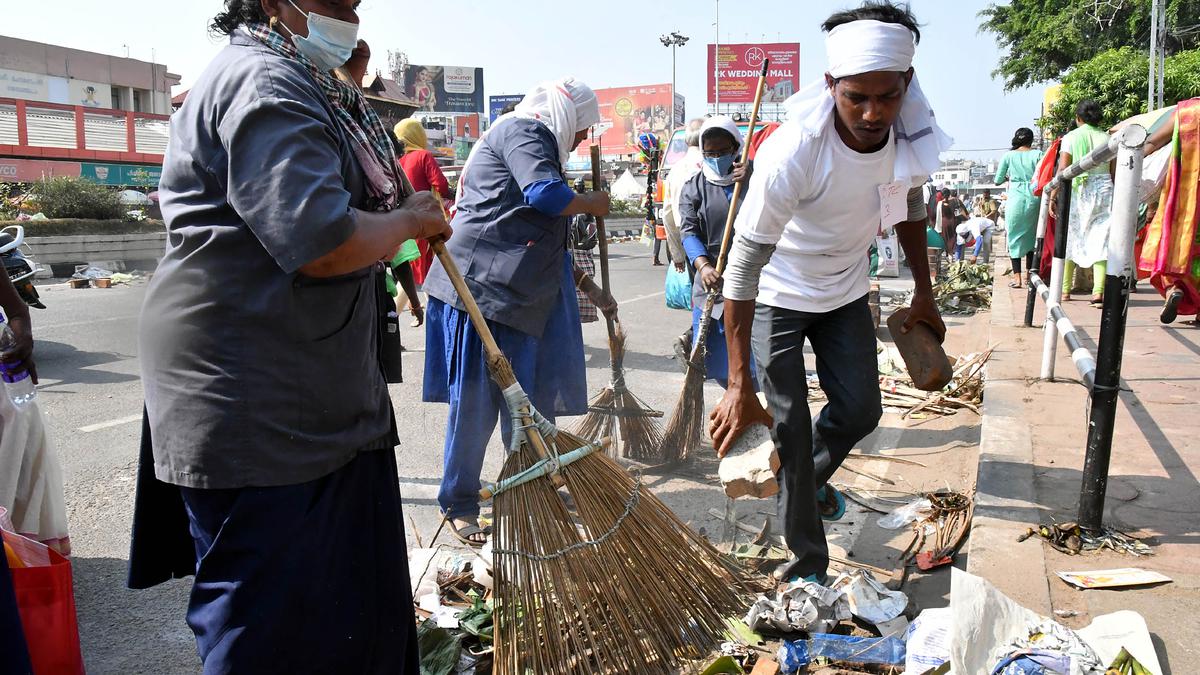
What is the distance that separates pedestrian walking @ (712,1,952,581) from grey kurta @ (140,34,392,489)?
139cm

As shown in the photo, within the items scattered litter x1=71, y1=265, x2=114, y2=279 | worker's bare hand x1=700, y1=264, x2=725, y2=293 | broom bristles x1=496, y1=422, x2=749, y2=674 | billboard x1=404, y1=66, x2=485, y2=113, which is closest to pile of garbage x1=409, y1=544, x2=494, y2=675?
broom bristles x1=496, y1=422, x2=749, y2=674

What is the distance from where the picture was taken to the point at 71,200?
18.2m

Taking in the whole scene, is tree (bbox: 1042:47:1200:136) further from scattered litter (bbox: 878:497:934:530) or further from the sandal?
the sandal

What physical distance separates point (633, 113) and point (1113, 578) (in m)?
82.6

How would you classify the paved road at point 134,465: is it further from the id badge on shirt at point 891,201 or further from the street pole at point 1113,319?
the id badge on shirt at point 891,201

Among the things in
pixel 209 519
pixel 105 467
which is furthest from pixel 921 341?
pixel 105 467

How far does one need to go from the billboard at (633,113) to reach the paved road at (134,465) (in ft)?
245

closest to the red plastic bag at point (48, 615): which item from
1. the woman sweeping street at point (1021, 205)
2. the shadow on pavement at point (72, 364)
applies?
the shadow on pavement at point (72, 364)

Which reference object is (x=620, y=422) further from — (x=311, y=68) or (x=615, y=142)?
(x=615, y=142)

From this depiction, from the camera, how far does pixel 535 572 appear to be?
2.34 metres

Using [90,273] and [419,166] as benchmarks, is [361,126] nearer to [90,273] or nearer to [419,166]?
[419,166]

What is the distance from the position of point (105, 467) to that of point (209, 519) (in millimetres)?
3147

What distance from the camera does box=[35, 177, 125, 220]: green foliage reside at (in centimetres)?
1823

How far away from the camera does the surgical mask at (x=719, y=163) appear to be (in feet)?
15.9
